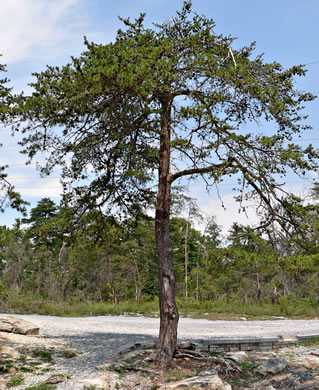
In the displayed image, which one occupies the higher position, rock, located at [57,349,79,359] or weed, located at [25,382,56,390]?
rock, located at [57,349,79,359]

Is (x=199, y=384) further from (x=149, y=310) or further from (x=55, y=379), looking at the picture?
(x=149, y=310)

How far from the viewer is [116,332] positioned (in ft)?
37.0

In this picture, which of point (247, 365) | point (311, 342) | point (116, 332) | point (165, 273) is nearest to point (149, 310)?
point (116, 332)

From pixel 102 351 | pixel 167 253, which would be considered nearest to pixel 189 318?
pixel 102 351

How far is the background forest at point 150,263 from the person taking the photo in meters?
7.07

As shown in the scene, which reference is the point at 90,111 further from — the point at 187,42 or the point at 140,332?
the point at 140,332

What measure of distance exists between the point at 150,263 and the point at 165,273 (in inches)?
772

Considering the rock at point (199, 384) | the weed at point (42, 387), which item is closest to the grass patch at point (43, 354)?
the weed at point (42, 387)

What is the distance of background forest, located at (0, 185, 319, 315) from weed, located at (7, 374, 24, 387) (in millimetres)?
2085

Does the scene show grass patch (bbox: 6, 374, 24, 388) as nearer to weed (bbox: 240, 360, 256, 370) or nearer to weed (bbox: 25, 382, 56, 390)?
weed (bbox: 25, 382, 56, 390)

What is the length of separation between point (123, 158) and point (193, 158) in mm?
1702

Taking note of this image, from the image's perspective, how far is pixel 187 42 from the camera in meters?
7.15

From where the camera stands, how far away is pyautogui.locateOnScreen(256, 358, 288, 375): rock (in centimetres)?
697

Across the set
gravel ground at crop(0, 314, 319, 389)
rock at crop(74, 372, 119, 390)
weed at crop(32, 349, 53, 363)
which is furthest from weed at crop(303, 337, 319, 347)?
weed at crop(32, 349, 53, 363)
